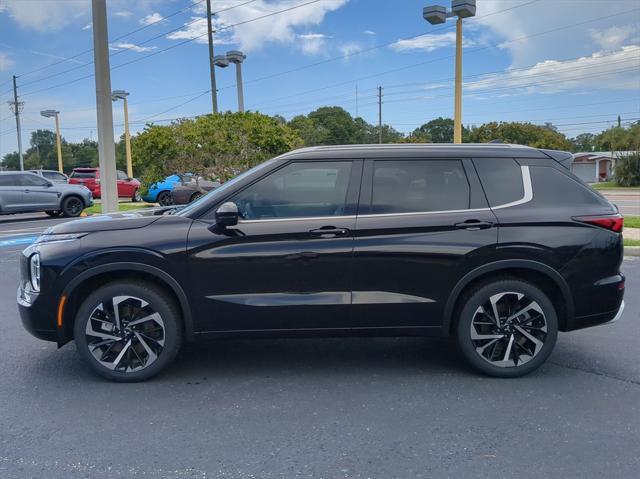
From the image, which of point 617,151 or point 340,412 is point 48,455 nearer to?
point 340,412

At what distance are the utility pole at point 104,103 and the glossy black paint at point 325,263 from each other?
931 centimetres

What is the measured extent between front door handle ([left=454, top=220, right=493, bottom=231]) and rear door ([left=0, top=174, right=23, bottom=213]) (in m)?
17.2


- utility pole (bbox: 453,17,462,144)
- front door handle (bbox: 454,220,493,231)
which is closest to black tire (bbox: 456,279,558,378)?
front door handle (bbox: 454,220,493,231)

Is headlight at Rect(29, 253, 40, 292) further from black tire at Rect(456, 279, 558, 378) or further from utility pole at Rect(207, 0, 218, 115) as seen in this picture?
utility pole at Rect(207, 0, 218, 115)

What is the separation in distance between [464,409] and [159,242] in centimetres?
249

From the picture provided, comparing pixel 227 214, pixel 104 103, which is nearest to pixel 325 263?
pixel 227 214

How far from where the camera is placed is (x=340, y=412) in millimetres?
3855

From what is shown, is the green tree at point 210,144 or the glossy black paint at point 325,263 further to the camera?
the green tree at point 210,144

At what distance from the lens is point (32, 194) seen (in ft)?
59.1

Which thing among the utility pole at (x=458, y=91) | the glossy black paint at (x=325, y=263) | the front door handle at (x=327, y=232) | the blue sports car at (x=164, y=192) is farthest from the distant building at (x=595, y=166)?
the front door handle at (x=327, y=232)

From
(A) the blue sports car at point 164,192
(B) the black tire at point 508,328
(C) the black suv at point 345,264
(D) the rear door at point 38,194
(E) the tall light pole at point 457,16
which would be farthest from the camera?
(A) the blue sports car at point 164,192

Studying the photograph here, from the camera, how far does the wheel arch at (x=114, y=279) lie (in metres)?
4.20

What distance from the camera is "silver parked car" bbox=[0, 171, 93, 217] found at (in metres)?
17.9

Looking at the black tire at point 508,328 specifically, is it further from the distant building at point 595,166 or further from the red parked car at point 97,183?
the distant building at point 595,166
